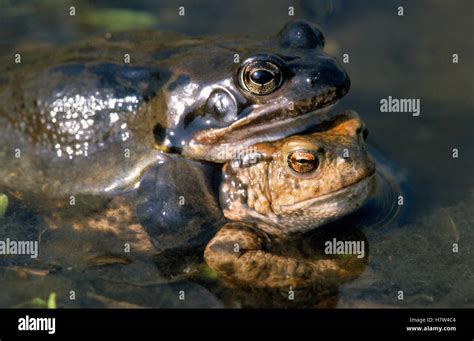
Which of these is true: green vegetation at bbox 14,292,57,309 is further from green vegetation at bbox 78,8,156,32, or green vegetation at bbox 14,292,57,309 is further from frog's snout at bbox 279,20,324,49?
green vegetation at bbox 78,8,156,32

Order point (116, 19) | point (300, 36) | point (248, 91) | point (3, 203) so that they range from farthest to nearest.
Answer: point (116, 19) < point (3, 203) < point (300, 36) < point (248, 91)

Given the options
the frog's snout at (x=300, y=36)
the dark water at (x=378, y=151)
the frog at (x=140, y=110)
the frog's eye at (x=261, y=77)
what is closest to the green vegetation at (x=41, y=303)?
the dark water at (x=378, y=151)

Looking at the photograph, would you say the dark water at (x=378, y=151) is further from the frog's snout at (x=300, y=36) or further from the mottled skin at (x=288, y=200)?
the frog's snout at (x=300, y=36)

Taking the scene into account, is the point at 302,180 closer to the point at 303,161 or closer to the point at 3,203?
the point at 303,161

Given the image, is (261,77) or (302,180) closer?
(261,77)

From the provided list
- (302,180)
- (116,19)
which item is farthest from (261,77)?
(116,19)
